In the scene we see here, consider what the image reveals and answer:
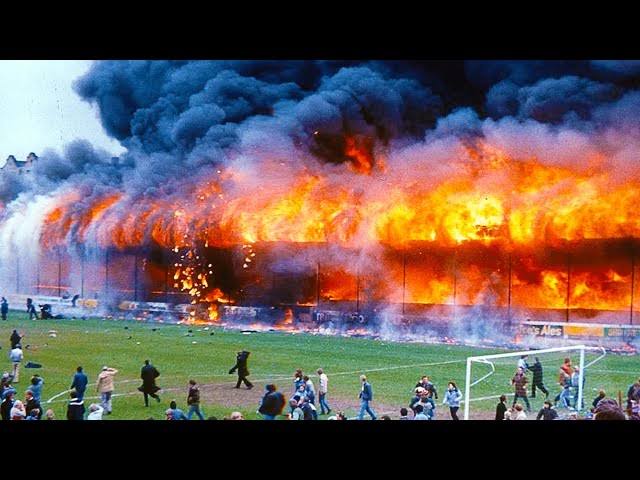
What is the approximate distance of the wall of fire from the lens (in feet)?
81.8

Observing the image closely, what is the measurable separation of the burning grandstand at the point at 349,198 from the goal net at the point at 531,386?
5.13m

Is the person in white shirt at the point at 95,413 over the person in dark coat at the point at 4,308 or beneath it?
beneath

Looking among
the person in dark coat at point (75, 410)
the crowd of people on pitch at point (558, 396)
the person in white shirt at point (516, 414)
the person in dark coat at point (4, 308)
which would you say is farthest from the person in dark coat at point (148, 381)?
the person in dark coat at point (4, 308)

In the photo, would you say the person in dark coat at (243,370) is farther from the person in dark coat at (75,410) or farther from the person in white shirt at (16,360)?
the person in white shirt at (16,360)

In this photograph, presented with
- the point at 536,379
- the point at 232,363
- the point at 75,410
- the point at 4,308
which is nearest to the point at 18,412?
the point at 75,410

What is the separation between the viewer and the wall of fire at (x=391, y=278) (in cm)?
2494

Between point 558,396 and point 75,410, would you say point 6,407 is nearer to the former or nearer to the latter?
point 75,410

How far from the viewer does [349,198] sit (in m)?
26.3

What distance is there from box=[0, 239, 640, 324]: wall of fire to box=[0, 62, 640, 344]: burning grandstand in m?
0.06

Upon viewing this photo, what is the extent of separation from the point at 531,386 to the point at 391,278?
10.2 metres

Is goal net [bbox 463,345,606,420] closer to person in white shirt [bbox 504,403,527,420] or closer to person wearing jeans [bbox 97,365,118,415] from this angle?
person in white shirt [bbox 504,403,527,420]

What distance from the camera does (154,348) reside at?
2352 cm

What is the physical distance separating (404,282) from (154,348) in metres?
7.98
